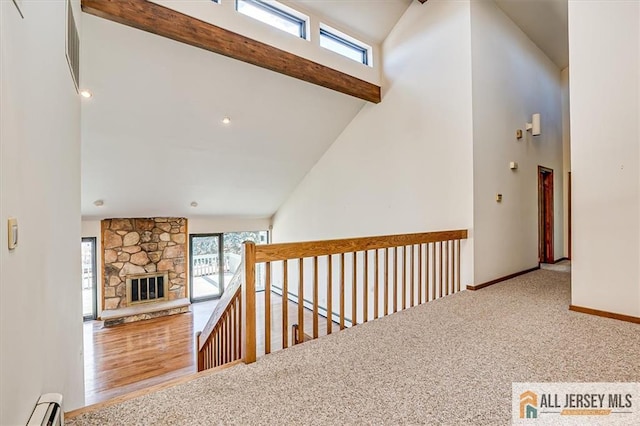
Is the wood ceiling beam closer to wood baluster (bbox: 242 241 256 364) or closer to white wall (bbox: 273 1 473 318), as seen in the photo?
white wall (bbox: 273 1 473 318)

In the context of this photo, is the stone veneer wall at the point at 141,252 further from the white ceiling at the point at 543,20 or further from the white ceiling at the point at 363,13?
the white ceiling at the point at 543,20

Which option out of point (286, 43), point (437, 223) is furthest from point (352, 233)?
point (286, 43)

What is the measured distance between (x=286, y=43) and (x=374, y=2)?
1464 mm

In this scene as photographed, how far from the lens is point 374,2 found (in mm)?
4391

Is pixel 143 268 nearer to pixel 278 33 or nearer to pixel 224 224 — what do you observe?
pixel 224 224

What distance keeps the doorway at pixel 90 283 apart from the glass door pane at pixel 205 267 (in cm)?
195

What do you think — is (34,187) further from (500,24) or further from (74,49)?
(500,24)

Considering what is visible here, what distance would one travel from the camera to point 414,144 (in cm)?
450

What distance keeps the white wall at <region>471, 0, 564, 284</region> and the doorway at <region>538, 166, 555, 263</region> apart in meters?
0.25

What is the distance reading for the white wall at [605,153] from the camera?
2.68 meters

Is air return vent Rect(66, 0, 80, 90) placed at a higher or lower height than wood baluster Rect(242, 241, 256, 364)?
higher

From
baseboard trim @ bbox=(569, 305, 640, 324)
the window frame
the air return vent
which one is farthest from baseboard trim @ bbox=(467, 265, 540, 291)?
the air return vent

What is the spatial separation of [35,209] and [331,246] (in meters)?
1.79

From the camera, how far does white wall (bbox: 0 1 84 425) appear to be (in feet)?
3.54
